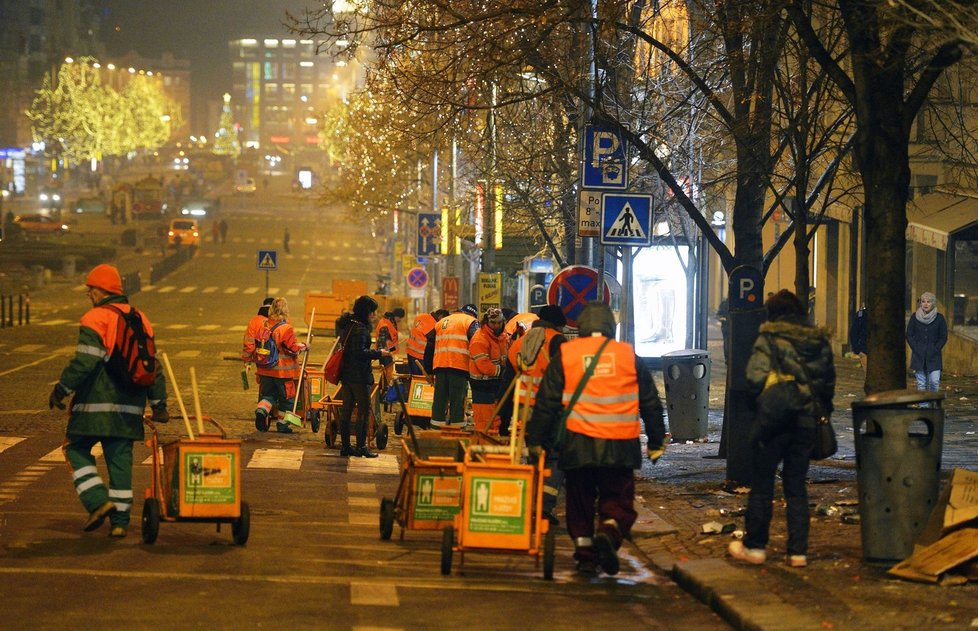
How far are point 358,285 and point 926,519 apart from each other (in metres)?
42.5

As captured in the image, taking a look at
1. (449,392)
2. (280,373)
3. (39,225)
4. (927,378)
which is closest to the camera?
(449,392)

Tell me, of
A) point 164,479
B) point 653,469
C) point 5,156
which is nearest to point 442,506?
point 164,479

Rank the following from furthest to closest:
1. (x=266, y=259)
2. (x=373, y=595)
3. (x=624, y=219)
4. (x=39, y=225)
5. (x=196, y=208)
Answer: (x=196, y=208), (x=39, y=225), (x=266, y=259), (x=624, y=219), (x=373, y=595)

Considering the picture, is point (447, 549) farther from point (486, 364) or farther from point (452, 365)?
point (452, 365)

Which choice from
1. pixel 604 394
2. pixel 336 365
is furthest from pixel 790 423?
pixel 336 365

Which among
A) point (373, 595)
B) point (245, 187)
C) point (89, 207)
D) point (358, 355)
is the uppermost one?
point (245, 187)

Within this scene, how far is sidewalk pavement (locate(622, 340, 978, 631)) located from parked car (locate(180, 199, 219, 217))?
3933 inches

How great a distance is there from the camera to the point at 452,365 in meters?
18.1

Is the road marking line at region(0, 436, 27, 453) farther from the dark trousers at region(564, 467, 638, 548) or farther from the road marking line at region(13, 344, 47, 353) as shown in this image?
the road marking line at region(13, 344, 47, 353)

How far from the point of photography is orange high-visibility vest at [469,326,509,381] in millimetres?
16344

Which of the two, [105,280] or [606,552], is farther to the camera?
[105,280]

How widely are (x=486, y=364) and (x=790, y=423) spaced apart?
698 centimetres

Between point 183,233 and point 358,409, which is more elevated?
point 183,233

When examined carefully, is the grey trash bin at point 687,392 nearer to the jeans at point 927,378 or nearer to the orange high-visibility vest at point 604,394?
the jeans at point 927,378
